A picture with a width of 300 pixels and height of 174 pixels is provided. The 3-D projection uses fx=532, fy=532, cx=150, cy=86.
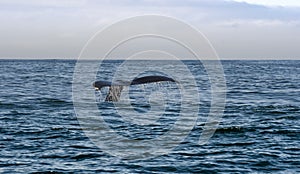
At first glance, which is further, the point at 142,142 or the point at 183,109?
the point at 183,109

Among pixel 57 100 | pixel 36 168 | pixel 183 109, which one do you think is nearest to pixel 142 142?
pixel 36 168

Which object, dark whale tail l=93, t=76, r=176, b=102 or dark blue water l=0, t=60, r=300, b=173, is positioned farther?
dark blue water l=0, t=60, r=300, b=173

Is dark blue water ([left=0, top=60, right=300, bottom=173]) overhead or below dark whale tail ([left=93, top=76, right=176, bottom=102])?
below

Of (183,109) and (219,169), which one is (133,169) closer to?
(219,169)

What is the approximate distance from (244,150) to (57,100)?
22582mm

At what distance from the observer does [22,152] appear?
2094 centimetres

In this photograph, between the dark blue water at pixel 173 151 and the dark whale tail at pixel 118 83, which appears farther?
the dark blue water at pixel 173 151

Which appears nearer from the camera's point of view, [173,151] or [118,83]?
[118,83]

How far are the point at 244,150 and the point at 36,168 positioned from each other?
8485 millimetres

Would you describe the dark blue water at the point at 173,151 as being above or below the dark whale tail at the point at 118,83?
below

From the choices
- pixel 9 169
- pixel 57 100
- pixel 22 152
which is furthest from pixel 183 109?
pixel 9 169

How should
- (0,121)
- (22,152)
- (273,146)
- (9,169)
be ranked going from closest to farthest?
1. (9,169)
2. (22,152)
3. (273,146)
4. (0,121)

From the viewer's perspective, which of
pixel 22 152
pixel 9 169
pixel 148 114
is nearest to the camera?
pixel 9 169

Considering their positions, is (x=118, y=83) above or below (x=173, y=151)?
above
